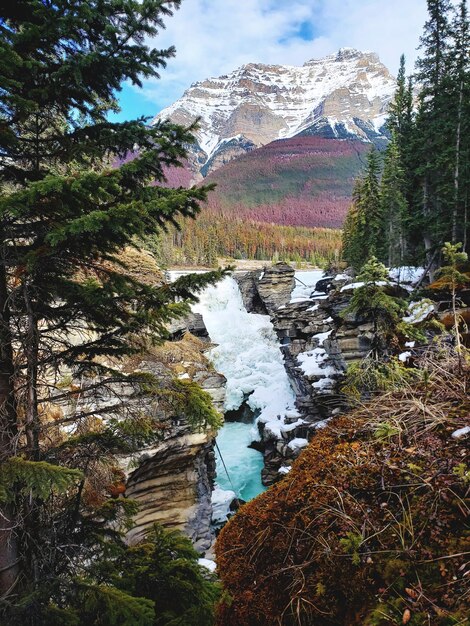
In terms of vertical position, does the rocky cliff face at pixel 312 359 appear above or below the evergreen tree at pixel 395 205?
below

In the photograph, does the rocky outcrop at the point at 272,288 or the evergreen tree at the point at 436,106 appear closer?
the evergreen tree at the point at 436,106

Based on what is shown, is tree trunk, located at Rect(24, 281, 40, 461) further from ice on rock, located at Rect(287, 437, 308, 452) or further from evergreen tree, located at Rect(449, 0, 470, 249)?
evergreen tree, located at Rect(449, 0, 470, 249)

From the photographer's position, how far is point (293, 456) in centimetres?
1570

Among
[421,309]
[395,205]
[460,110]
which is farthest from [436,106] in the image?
[421,309]

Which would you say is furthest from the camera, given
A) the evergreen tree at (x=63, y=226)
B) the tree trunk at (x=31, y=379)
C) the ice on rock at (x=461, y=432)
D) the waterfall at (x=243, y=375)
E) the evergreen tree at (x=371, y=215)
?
the evergreen tree at (x=371, y=215)

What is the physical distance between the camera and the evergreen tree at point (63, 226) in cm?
249

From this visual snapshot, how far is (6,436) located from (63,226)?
180cm

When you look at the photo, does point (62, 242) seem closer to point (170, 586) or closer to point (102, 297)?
point (102, 297)

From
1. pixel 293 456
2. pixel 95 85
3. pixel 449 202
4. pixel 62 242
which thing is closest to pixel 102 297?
pixel 62 242

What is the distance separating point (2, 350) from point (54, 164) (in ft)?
6.19

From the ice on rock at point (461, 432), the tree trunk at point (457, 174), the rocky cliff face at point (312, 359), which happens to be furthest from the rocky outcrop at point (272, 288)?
the ice on rock at point (461, 432)

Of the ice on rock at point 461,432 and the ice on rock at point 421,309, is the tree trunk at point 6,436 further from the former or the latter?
the ice on rock at point 421,309

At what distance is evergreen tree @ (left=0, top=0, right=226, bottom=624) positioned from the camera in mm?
2488

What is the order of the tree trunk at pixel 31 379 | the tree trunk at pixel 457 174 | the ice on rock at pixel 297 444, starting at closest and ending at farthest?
the tree trunk at pixel 31 379 → the ice on rock at pixel 297 444 → the tree trunk at pixel 457 174
